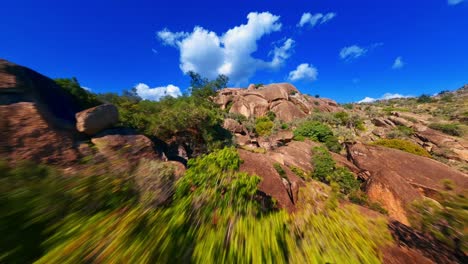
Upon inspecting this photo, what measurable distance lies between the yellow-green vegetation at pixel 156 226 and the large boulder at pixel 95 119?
24.7 ft

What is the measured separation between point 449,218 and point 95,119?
11018 millimetres

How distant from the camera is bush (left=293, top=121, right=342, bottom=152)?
19172 mm

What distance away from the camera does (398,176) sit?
8062 millimetres

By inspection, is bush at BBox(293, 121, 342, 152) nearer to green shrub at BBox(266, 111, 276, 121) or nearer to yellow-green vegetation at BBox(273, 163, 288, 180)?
green shrub at BBox(266, 111, 276, 121)

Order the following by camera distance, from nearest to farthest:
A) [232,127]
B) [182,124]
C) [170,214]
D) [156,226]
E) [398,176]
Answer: [156,226] → [170,214] → [398,176] → [182,124] → [232,127]

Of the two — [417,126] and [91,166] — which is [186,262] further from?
[417,126]

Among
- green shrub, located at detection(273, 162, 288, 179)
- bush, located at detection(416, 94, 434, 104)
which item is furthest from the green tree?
bush, located at detection(416, 94, 434, 104)

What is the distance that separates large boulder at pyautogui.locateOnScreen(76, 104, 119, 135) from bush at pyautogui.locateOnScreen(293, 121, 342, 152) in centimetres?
2023

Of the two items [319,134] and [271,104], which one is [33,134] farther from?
[271,104]

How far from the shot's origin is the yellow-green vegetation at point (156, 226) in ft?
3.31

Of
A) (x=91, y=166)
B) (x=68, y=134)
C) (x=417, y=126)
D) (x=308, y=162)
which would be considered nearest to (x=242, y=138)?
(x=308, y=162)

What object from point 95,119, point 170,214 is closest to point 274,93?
point 95,119

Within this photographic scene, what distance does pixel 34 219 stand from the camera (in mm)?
1008

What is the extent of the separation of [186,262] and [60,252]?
0.81m
